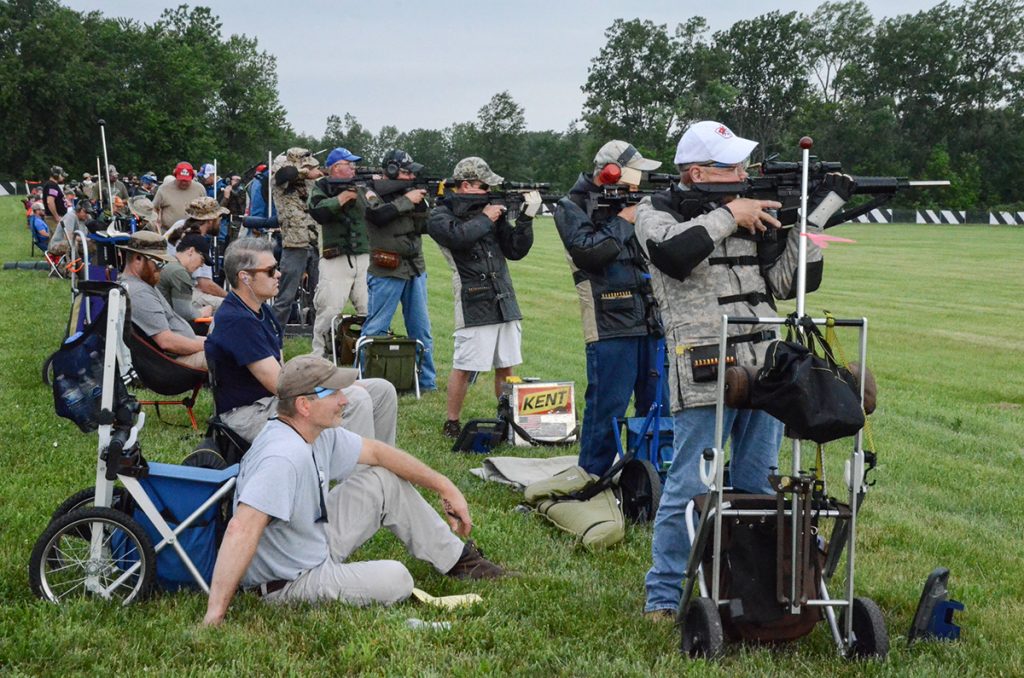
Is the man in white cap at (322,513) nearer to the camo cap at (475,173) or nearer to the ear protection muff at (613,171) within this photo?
the ear protection muff at (613,171)

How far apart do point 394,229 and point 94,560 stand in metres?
5.76

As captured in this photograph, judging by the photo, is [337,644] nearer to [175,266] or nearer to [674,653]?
[674,653]

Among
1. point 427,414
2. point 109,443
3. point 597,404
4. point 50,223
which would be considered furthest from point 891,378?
point 50,223

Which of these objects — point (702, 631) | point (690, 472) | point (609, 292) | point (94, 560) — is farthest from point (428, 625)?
point (609, 292)

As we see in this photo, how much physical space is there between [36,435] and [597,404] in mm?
3967

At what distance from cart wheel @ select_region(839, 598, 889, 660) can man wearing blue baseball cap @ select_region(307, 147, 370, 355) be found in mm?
7142

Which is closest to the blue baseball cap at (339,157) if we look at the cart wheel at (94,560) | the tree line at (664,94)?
the cart wheel at (94,560)

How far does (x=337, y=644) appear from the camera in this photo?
4.25 metres

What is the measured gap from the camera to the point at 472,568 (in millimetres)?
5152

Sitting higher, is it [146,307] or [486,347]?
[146,307]

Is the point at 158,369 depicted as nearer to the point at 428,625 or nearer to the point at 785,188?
the point at 428,625

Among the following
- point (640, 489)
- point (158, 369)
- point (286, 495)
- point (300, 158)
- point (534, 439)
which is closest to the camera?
point (286, 495)

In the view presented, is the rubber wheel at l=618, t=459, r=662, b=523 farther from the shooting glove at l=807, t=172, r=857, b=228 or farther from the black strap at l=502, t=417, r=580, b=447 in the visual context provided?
the shooting glove at l=807, t=172, r=857, b=228

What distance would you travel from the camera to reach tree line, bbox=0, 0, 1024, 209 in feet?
249
